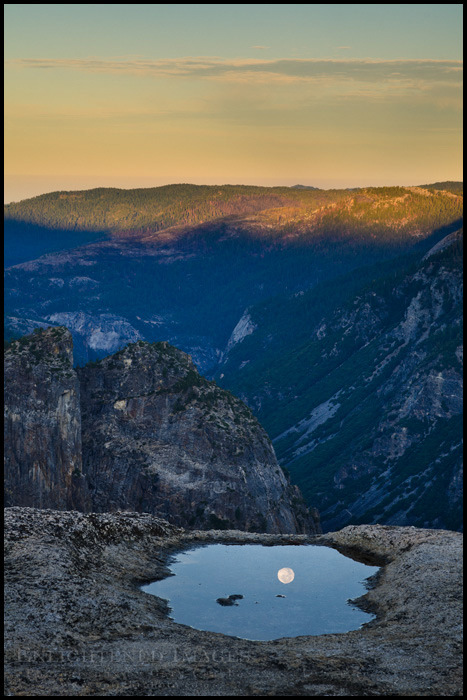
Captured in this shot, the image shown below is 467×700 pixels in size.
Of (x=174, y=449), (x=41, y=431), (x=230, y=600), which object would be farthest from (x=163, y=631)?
(x=174, y=449)

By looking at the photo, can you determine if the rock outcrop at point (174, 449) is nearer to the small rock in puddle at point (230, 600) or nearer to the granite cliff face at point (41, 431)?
the granite cliff face at point (41, 431)

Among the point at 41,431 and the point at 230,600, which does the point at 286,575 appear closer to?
the point at 230,600

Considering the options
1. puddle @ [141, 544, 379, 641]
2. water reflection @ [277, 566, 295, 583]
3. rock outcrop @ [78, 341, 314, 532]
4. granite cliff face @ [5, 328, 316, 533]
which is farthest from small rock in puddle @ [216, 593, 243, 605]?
rock outcrop @ [78, 341, 314, 532]

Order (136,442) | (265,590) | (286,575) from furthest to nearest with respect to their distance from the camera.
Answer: (136,442), (286,575), (265,590)

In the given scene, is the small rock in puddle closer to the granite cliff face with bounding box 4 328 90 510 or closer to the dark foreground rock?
the dark foreground rock

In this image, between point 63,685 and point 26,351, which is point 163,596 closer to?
point 63,685

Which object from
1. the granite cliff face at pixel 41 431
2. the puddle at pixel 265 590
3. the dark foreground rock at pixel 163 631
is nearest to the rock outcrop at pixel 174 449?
the granite cliff face at pixel 41 431

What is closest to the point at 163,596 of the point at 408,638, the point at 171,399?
the point at 408,638
